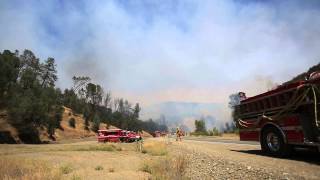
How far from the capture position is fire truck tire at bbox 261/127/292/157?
1570cm

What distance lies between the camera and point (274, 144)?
16.6 m

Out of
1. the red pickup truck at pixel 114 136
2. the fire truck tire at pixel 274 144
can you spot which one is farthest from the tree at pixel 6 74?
the fire truck tire at pixel 274 144

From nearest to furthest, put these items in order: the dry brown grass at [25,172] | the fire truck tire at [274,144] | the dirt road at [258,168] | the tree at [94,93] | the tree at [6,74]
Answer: the dirt road at [258,168] → the dry brown grass at [25,172] → the fire truck tire at [274,144] → the tree at [6,74] → the tree at [94,93]

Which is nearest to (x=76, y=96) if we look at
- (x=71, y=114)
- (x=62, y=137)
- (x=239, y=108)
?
(x=71, y=114)

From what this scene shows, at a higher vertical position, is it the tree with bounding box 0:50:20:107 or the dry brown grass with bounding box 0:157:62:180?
the tree with bounding box 0:50:20:107

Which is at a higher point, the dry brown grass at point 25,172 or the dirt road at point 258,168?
the dirt road at point 258,168

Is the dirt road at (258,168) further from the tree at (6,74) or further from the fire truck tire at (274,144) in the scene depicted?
the tree at (6,74)

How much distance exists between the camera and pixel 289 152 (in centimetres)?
1562

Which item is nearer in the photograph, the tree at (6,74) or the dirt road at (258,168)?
the dirt road at (258,168)

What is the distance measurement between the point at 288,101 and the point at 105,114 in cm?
14323

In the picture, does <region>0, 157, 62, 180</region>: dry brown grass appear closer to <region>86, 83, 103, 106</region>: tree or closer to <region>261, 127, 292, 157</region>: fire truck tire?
<region>261, 127, 292, 157</region>: fire truck tire

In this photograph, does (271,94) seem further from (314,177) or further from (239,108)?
(314,177)

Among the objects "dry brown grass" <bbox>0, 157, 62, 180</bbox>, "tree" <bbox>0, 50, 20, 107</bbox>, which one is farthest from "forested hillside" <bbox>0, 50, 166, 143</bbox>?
"dry brown grass" <bbox>0, 157, 62, 180</bbox>

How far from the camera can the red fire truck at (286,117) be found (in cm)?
1438
